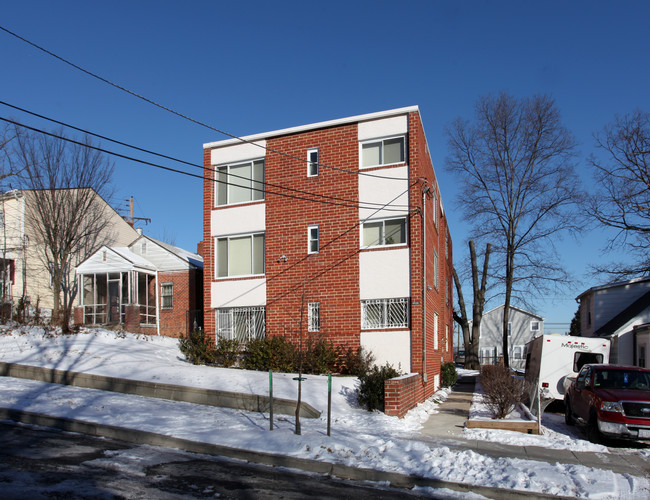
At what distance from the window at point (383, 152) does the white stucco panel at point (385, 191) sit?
38 centimetres

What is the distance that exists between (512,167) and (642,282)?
1082 cm

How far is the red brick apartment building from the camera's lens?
18.9 meters

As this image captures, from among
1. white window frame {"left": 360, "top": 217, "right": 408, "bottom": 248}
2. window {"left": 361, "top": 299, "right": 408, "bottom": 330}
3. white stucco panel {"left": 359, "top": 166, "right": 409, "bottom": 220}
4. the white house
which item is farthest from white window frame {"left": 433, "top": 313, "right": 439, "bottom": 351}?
the white house

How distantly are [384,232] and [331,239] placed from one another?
1.83 m

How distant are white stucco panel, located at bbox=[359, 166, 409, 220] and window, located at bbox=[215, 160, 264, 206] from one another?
4042 millimetres

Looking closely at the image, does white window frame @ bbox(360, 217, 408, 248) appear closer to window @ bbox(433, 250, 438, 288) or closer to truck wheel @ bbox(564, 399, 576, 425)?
window @ bbox(433, 250, 438, 288)

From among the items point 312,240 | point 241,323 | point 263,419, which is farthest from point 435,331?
point 263,419

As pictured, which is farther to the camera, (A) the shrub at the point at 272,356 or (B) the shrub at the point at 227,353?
(B) the shrub at the point at 227,353

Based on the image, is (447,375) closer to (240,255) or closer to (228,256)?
(240,255)

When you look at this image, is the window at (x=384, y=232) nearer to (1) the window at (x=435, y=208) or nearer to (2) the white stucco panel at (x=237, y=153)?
(1) the window at (x=435, y=208)

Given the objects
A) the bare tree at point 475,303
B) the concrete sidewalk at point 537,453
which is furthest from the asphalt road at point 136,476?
the bare tree at point 475,303

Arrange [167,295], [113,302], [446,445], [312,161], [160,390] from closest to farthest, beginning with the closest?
[446,445] < [160,390] < [312,161] < [167,295] < [113,302]

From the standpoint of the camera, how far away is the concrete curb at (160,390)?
13.1 metres

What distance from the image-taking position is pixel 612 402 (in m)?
12.2
